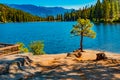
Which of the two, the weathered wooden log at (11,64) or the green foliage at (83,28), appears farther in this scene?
the green foliage at (83,28)

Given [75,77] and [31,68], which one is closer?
[75,77]

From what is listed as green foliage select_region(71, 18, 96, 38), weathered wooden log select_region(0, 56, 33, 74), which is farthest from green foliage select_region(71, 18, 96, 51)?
weathered wooden log select_region(0, 56, 33, 74)

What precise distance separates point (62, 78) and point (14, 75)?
3.07 m

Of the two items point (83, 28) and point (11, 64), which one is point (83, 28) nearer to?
point (83, 28)

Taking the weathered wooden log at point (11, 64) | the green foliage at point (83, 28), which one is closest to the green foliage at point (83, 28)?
the green foliage at point (83, 28)

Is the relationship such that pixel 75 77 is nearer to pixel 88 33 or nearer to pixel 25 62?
pixel 25 62

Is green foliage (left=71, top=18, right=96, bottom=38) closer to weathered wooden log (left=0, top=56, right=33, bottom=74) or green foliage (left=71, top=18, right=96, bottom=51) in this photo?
green foliage (left=71, top=18, right=96, bottom=51)

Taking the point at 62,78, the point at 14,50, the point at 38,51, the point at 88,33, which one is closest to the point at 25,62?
the point at 62,78

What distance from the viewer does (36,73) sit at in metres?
18.8

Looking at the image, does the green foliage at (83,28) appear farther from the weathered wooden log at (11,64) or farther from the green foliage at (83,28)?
the weathered wooden log at (11,64)

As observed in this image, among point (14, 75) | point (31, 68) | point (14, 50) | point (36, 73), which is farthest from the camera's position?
point (14, 50)

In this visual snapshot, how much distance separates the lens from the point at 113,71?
17906 mm

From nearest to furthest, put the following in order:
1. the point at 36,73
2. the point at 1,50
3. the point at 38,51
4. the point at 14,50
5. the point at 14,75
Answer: the point at 14,75
the point at 36,73
the point at 1,50
the point at 14,50
the point at 38,51

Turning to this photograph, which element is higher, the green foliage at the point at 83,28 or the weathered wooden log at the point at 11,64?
the green foliage at the point at 83,28
